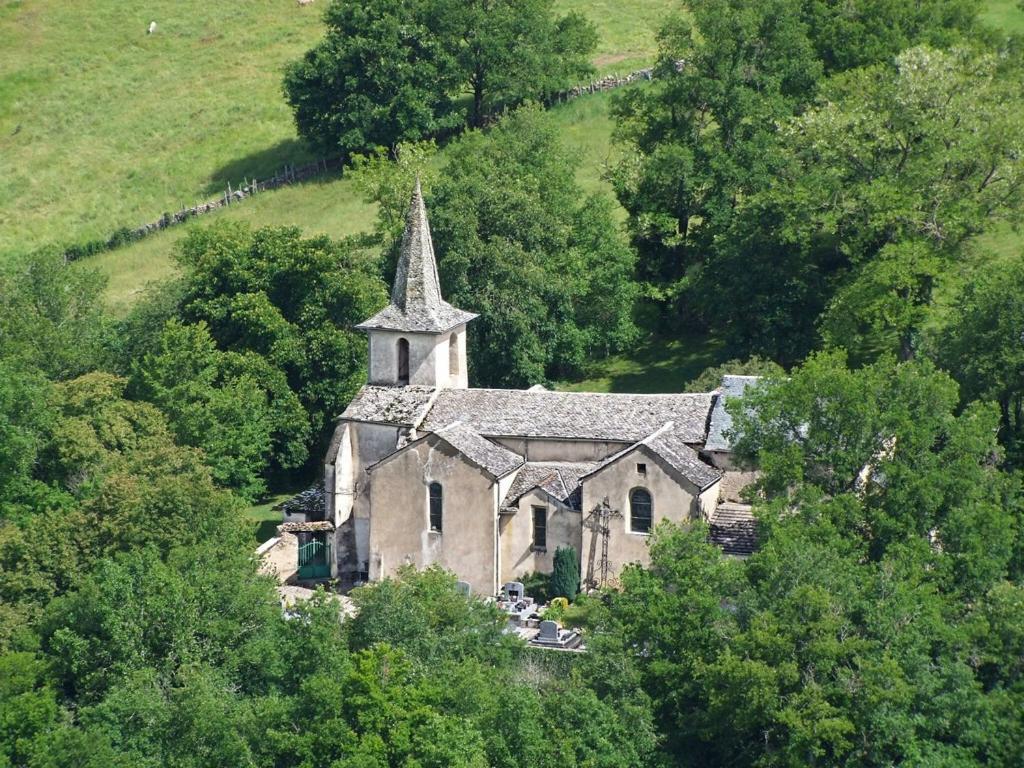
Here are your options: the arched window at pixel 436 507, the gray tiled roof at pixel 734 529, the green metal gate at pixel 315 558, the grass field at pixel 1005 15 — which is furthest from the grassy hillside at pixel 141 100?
the gray tiled roof at pixel 734 529

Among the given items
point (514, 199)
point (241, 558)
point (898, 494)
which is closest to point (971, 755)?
point (898, 494)

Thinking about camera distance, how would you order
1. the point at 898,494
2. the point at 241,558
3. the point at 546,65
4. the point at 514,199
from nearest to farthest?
the point at 898,494
the point at 241,558
the point at 514,199
the point at 546,65

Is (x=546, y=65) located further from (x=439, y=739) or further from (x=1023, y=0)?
(x=439, y=739)

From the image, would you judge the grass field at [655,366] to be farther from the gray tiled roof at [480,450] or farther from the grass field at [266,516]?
the gray tiled roof at [480,450]

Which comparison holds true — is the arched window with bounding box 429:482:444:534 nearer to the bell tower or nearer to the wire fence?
the bell tower

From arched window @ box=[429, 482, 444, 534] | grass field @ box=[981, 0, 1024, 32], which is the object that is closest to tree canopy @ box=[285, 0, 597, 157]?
grass field @ box=[981, 0, 1024, 32]

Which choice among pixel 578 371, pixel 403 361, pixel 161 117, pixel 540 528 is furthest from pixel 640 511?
pixel 161 117
